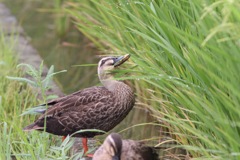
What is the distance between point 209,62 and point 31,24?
5669 millimetres

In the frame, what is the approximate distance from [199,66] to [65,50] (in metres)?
4.66

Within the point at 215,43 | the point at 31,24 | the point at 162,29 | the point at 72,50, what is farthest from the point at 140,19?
the point at 31,24

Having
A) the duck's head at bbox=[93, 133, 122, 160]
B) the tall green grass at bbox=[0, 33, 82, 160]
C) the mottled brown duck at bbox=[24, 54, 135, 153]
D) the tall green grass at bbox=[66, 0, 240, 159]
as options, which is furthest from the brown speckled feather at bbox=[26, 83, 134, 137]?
the duck's head at bbox=[93, 133, 122, 160]

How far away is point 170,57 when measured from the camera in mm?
4984

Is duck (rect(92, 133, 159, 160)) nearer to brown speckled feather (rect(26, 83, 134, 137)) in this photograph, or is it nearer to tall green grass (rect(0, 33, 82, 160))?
tall green grass (rect(0, 33, 82, 160))

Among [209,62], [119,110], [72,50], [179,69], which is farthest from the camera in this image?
[72,50]

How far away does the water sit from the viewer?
655 cm

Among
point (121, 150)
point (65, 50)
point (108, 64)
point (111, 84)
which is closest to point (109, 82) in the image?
point (111, 84)

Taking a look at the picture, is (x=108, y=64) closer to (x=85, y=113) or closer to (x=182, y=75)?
(x=85, y=113)

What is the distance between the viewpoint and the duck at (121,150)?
14.6ft

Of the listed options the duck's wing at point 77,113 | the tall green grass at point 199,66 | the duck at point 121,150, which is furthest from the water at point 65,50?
the duck at point 121,150

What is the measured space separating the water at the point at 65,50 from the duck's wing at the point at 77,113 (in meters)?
0.80

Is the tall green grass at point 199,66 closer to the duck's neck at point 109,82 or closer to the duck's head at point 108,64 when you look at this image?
the duck's head at point 108,64

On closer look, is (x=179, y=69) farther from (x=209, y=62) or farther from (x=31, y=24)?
(x=31, y=24)
